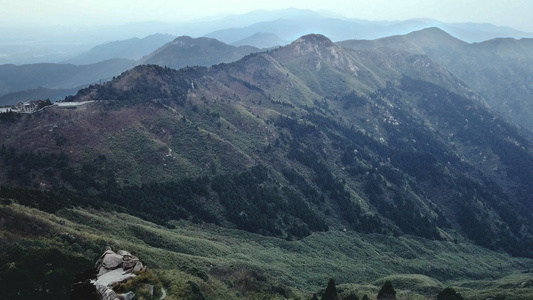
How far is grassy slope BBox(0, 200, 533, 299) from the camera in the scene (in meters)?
54.2

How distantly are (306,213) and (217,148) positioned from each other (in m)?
44.3

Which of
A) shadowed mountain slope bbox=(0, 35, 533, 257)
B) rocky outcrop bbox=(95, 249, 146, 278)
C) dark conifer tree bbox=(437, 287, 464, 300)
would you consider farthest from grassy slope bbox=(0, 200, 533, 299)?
shadowed mountain slope bbox=(0, 35, 533, 257)

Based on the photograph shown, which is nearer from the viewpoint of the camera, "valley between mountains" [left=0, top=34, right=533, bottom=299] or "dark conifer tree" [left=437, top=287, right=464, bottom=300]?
"valley between mountains" [left=0, top=34, right=533, bottom=299]

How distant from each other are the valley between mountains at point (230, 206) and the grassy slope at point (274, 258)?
451 mm

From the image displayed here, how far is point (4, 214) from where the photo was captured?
2137 inches

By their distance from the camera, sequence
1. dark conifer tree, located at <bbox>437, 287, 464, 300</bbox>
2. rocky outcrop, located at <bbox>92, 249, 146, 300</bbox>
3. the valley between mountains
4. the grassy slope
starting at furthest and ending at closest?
dark conifer tree, located at <bbox>437, 287, 464, 300</bbox>
the valley between mountains
the grassy slope
rocky outcrop, located at <bbox>92, 249, 146, 300</bbox>

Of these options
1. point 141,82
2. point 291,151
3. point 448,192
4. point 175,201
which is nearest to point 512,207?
point 448,192

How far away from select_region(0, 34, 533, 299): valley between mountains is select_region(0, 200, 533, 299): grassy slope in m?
0.45

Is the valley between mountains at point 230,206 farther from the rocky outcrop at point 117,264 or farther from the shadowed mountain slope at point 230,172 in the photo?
the rocky outcrop at point 117,264

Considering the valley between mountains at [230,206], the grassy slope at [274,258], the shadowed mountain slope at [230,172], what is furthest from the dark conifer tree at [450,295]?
the shadowed mountain slope at [230,172]

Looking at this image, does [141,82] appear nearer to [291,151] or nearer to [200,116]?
[200,116]

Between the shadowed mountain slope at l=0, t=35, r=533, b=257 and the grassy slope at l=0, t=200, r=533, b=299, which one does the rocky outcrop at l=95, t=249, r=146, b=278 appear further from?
the shadowed mountain slope at l=0, t=35, r=533, b=257

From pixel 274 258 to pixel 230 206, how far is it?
30.4 metres

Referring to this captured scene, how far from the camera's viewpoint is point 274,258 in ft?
294
